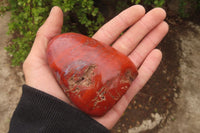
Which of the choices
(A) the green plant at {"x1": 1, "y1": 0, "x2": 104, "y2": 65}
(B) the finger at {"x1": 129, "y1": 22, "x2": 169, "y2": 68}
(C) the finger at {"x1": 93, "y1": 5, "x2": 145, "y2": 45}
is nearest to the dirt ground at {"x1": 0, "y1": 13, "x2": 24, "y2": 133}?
(A) the green plant at {"x1": 1, "y1": 0, "x2": 104, "y2": 65}

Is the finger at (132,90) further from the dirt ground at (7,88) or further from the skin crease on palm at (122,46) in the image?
the dirt ground at (7,88)

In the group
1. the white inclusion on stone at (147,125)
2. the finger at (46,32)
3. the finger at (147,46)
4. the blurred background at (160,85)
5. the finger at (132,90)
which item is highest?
the finger at (46,32)

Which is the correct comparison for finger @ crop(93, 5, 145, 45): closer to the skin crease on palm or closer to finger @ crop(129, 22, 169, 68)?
the skin crease on palm

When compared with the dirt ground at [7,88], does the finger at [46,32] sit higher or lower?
higher

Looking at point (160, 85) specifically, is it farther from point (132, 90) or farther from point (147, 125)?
point (132, 90)

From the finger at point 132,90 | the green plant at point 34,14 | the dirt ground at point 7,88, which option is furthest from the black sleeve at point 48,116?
the dirt ground at point 7,88

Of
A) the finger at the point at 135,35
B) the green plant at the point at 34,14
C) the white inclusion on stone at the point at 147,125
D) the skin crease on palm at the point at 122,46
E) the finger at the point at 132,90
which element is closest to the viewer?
the skin crease on palm at the point at 122,46
